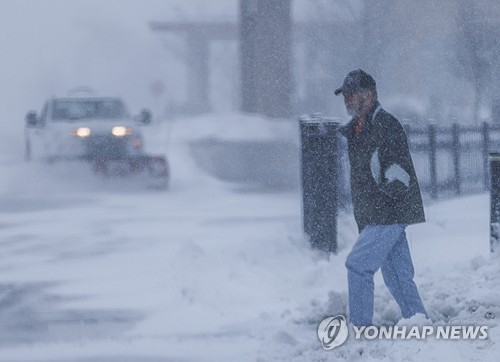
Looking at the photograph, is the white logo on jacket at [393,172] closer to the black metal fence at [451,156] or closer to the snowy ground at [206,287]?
the snowy ground at [206,287]

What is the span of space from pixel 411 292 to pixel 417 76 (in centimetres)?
4410

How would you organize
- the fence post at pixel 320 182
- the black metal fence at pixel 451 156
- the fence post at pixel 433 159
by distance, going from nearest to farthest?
the fence post at pixel 320 182, the fence post at pixel 433 159, the black metal fence at pixel 451 156

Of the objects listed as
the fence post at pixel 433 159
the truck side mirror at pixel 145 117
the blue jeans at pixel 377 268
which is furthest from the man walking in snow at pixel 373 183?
the truck side mirror at pixel 145 117

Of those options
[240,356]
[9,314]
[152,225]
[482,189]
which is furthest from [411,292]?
[482,189]

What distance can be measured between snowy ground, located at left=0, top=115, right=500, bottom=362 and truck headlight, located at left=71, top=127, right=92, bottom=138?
4353mm

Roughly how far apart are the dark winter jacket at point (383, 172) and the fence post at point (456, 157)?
34.5 feet

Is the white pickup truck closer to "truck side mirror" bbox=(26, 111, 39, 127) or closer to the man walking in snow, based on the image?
"truck side mirror" bbox=(26, 111, 39, 127)

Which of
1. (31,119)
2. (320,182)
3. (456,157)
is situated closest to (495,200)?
(320,182)

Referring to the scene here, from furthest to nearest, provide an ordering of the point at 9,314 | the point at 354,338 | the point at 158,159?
the point at 158,159 < the point at 9,314 < the point at 354,338

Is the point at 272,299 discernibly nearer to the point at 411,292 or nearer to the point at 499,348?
the point at 411,292

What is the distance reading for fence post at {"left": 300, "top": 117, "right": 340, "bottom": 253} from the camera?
9750mm

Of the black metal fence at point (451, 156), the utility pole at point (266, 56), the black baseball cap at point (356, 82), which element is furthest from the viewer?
the utility pole at point (266, 56)

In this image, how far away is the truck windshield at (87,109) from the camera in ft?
67.5

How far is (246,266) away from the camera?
9.55 meters
